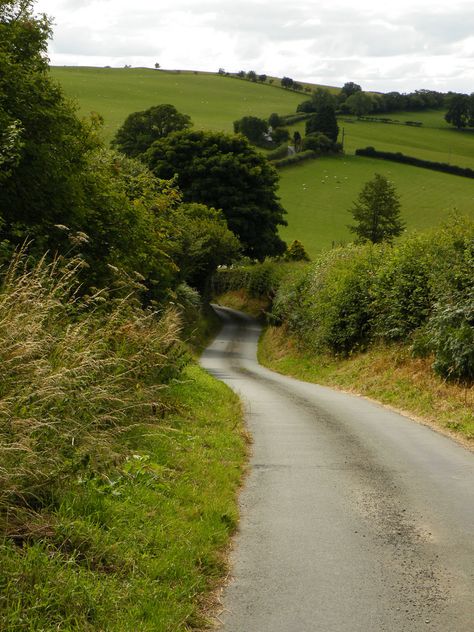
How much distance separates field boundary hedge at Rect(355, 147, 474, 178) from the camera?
347 feet

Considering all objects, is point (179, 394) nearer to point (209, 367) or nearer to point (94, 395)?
point (94, 395)

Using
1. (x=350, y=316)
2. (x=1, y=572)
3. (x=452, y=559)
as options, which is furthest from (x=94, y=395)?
(x=350, y=316)

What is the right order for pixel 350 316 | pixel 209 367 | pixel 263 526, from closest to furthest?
pixel 263 526
pixel 350 316
pixel 209 367

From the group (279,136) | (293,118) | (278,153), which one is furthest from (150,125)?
(293,118)

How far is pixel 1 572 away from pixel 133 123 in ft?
235

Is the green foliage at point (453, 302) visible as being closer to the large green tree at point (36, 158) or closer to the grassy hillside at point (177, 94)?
the large green tree at point (36, 158)

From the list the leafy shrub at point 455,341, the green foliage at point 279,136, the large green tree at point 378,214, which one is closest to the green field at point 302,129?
the large green tree at point 378,214

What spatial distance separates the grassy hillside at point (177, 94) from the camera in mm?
128375

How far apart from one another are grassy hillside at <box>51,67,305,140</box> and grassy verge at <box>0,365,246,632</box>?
10519cm

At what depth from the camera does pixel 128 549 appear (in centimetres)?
562

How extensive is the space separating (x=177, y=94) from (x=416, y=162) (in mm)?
65526

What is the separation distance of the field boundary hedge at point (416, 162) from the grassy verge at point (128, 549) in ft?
346

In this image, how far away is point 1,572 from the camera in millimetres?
4562

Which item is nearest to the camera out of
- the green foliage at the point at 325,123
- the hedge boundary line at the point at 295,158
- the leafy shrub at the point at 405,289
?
the leafy shrub at the point at 405,289
